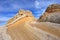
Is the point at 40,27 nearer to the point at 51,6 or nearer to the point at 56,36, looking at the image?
the point at 56,36

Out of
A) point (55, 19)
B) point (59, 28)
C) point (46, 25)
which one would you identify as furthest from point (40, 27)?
point (59, 28)

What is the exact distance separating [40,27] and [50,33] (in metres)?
1.34

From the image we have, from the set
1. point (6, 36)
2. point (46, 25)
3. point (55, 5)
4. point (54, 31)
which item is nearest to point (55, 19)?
point (46, 25)

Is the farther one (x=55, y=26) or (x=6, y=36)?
(x=6, y=36)

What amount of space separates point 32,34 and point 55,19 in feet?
4.61

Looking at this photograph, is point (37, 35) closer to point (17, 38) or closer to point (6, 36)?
point (17, 38)

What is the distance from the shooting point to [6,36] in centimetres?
877

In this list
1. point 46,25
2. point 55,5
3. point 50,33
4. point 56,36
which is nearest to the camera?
point 56,36

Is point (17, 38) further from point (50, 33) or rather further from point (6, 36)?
point (50, 33)

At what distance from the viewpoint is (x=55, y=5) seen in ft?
39.9

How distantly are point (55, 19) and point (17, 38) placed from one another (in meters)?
2.08

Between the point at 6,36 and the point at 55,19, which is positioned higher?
the point at 55,19

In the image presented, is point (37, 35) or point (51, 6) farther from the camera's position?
point (51, 6)

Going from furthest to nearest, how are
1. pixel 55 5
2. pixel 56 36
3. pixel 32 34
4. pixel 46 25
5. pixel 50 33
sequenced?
pixel 55 5
pixel 46 25
pixel 32 34
pixel 50 33
pixel 56 36
